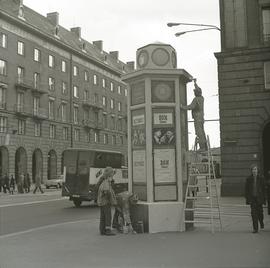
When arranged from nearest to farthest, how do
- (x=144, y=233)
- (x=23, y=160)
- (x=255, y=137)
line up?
(x=144, y=233), (x=255, y=137), (x=23, y=160)

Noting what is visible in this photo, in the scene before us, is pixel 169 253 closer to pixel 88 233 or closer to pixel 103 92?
pixel 88 233

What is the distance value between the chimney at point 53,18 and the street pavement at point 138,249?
6284 centimetres

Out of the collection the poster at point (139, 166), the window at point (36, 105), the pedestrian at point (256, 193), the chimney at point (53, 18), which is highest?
the chimney at point (53, 18)

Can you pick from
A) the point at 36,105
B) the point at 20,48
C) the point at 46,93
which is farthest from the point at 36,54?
the point at 36,105

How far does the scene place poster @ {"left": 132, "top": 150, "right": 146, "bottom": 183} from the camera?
42.0 feet

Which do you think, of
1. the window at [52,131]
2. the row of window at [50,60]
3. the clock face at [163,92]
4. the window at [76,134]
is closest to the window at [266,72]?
the clock face at [163,92]

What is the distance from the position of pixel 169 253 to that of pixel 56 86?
59901mm

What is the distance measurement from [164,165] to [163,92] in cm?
191

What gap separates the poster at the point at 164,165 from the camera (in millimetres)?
12625

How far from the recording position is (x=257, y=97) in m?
26.8

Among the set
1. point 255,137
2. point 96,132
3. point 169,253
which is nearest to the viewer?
point 169,253

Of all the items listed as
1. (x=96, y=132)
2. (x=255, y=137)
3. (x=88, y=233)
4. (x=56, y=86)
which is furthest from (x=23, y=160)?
(x=88, y=233)

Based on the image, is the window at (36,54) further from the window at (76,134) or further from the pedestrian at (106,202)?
the pedestrian at (106,202)

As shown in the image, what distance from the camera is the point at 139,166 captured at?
1297 centimetres
